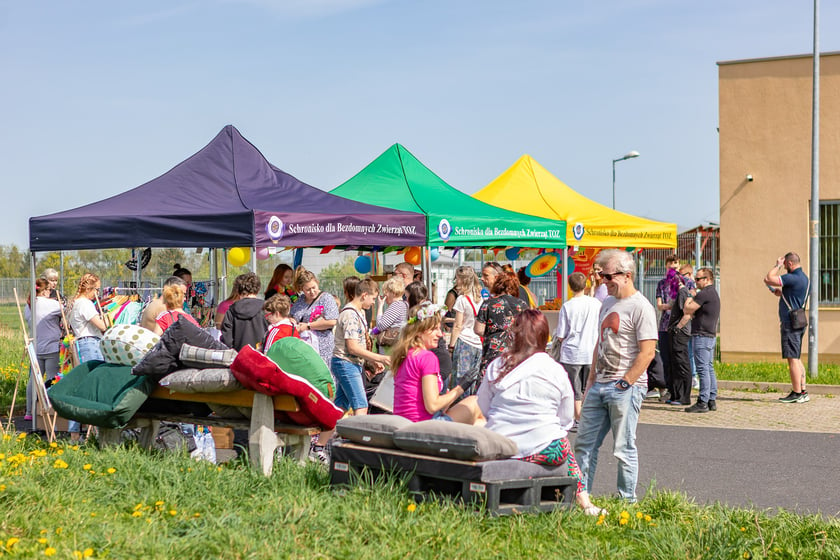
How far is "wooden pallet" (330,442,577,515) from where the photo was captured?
5.59m

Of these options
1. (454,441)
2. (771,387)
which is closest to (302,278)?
(454,441)

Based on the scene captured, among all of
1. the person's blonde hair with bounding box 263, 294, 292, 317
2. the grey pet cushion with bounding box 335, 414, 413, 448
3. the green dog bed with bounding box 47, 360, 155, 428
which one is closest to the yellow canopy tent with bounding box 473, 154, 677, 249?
the person's blonde hair with bounding box 263, 294, 292, 317

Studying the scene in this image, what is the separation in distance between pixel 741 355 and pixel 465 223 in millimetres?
7366

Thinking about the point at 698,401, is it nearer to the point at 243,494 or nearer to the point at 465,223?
the point at 465,223

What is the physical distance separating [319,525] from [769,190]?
14149mm

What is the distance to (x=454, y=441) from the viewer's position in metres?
5.73

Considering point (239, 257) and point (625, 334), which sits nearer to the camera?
point (625, 334)

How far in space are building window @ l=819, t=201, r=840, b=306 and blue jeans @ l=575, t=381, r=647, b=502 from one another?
12.0 meters

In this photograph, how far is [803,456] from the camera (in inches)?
365

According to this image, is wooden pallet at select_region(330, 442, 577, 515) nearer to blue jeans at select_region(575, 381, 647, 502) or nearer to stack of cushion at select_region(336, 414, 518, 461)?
stack of cushion at select_region(336, 414, 518, 461)

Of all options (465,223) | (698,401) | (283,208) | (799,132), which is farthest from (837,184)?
(283,208)

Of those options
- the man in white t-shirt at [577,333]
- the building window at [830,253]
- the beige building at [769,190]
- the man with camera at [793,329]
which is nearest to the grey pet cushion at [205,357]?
the man in white t-shirt at [577,333]

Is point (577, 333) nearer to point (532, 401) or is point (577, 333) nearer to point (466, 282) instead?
point (466, 282)

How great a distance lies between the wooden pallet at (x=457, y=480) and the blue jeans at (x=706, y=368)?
6.94m
